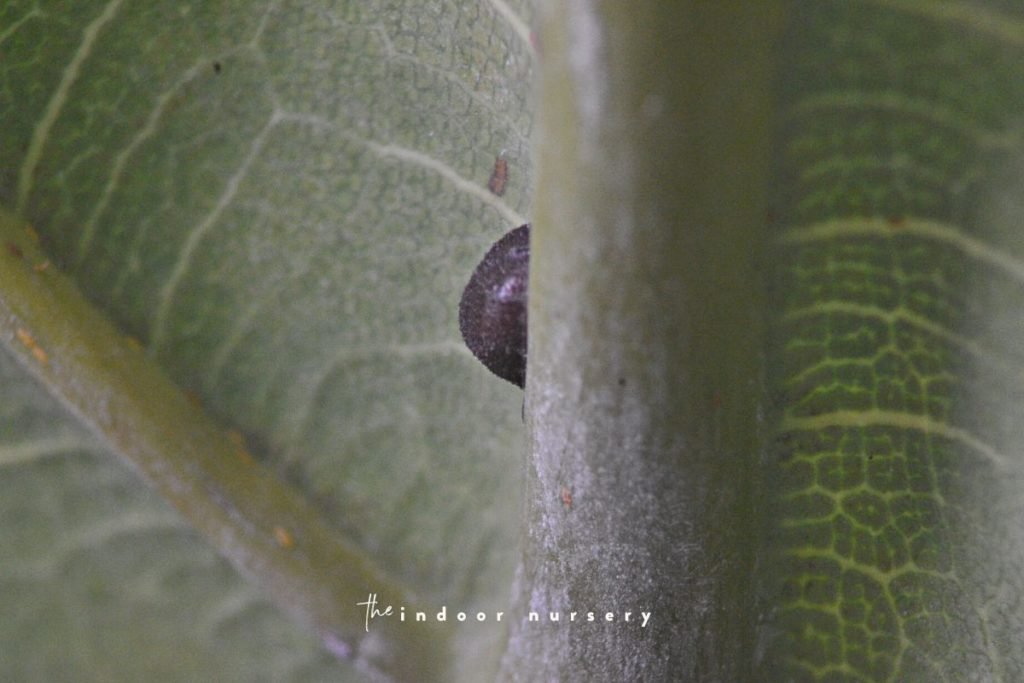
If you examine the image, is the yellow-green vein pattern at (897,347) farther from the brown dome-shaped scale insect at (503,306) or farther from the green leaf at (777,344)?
the brown dome-shaped scale insect at (503,306)

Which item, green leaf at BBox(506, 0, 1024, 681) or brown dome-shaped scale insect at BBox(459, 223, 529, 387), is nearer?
green leaf at BBox(506, 0, 1024, 681)

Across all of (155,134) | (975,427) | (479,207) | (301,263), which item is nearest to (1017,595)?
(975,427)

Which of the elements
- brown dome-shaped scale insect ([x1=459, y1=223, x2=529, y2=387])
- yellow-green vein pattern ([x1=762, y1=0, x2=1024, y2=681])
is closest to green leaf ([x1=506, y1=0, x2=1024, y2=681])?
yellow-green vein pattern ([x1=762, y1=0, x2=1024, y2=681])

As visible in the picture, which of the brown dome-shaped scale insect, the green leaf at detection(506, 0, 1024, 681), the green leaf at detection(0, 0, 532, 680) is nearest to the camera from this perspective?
the green leaf at detection(506, 0, 1024, 681)

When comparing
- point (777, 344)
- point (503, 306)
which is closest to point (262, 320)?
point (503, 306)

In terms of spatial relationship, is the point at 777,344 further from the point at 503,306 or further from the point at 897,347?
the point at 503,306

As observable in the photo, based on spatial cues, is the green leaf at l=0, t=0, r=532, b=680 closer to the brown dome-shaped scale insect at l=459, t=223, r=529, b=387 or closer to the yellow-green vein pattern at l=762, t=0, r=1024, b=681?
the brown dome-shaped scale insect at l=459, t=223, r=529, b=387
